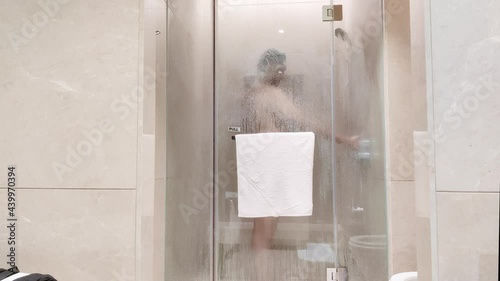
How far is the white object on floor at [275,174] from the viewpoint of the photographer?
1.32 metres

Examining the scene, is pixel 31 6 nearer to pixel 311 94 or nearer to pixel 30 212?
pixel 30 212

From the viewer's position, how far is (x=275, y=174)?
1.34m

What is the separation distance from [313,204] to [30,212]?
976 millimetres

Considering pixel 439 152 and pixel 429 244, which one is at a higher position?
pixel 439 152

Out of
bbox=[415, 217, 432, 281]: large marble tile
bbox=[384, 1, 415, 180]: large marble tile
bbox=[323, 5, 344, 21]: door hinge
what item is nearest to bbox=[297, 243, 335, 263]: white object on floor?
bbox=[384, 1, 415, 180]: large marble tile

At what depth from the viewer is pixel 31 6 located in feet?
2.92

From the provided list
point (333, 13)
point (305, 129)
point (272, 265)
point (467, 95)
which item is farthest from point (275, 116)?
point (467, 95)

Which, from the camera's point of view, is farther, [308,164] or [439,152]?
[308,164]

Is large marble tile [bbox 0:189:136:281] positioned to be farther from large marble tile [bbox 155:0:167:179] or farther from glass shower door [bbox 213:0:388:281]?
glass shower door [bbox 213:0:388:281]

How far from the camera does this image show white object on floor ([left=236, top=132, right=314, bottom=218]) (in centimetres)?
132

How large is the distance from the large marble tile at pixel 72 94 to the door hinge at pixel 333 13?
83cm

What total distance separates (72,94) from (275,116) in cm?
75

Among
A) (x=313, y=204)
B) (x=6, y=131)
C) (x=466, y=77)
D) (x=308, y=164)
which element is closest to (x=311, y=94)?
(x=308, y=164)

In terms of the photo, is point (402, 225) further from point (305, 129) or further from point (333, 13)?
point (333, 13)
